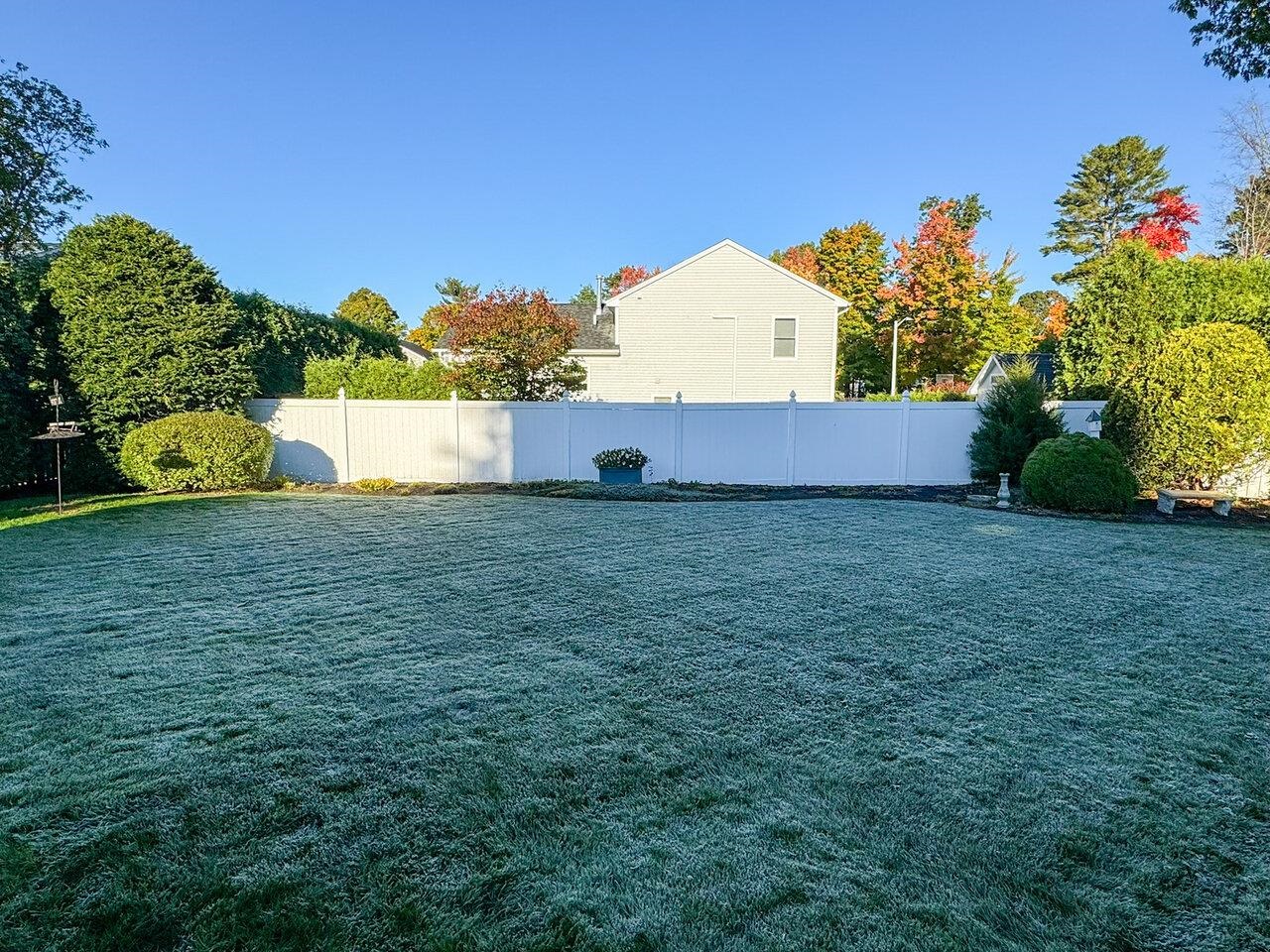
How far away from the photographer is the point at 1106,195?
1415 inches

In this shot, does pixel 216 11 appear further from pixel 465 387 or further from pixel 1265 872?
pixel 1265 872

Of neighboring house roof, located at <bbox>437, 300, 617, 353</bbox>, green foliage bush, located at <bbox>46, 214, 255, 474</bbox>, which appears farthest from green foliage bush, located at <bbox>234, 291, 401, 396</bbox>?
neighboring house roof, located at <bbox>437, 300, 617, 353</bbox>

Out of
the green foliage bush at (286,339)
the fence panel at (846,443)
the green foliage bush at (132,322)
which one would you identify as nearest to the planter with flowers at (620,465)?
the fence panel at (846,443)

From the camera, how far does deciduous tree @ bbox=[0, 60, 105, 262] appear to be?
643 inches

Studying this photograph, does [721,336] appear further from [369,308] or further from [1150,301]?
[369,308]

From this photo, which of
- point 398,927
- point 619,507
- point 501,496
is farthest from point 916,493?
point 398,927

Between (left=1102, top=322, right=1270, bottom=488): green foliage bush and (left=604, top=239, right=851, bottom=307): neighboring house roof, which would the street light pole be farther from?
(left=1102, top=322, right=1270, bottom=488): green foliage bush

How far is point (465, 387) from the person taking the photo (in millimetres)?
12477

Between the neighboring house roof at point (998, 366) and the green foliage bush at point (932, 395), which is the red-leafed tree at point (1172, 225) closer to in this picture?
the neighboring house roof at point (998, 366)

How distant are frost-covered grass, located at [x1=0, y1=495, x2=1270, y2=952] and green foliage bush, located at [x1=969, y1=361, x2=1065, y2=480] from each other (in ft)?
17.3

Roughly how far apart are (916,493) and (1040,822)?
8.92m

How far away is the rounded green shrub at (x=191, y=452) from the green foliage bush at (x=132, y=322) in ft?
1.79

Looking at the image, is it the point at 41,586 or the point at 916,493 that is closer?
the point at 41,586

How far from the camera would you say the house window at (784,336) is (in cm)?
1733
